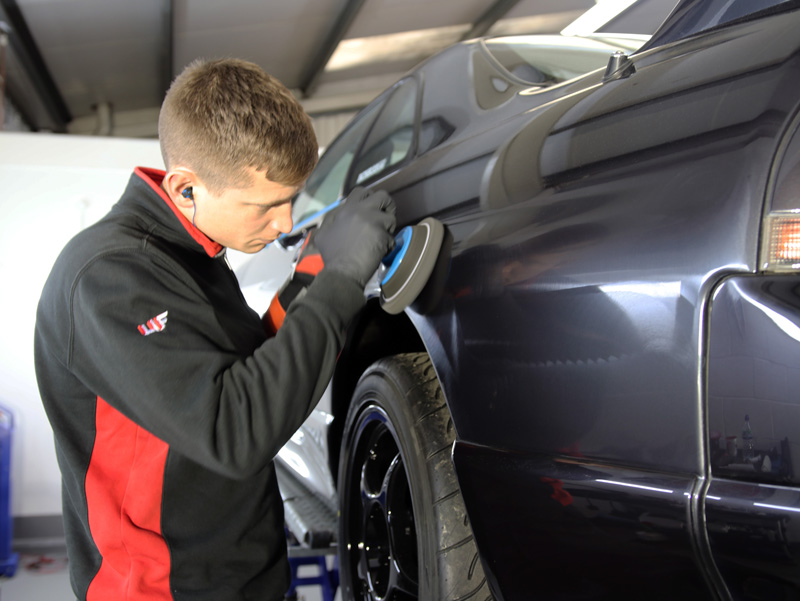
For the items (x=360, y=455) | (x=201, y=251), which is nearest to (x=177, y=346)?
(x=201, y=251)

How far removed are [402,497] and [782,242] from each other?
1016 millimetres

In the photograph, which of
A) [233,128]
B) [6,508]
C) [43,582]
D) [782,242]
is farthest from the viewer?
[6,508]

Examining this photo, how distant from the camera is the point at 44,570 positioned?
320 cm

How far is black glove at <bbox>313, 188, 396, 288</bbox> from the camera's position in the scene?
1145 millimetres

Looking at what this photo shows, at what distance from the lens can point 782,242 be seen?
2.39 ft

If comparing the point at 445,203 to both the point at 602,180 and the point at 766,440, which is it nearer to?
the point at 602,180

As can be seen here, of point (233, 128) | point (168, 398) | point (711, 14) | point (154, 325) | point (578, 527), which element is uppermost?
point (711, 14)

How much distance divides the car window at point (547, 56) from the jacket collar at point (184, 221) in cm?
79

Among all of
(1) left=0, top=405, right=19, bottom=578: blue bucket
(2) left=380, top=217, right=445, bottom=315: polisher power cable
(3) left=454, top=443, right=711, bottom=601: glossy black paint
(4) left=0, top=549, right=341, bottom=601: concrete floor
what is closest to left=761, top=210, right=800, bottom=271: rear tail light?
(3) left=454, top=443, right=711, bottom=601: glossy black paint

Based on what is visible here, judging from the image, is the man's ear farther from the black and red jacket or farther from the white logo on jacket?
the white logo on jacket

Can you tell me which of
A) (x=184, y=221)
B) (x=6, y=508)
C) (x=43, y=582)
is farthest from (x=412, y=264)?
(x=6, y=508)

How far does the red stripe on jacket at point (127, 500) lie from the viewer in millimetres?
1137

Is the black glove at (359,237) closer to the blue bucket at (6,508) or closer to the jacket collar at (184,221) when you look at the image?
the jacket collar at (184,221)

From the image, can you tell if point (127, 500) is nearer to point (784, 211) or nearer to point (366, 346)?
point (366, 346)
